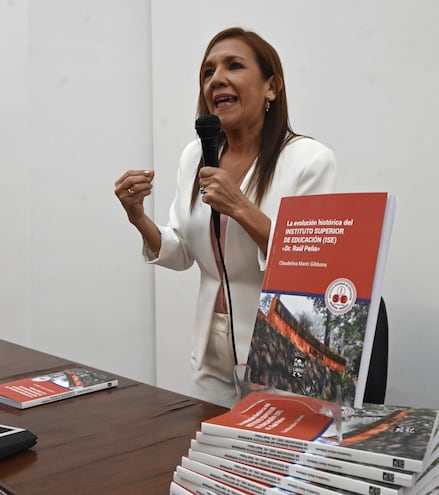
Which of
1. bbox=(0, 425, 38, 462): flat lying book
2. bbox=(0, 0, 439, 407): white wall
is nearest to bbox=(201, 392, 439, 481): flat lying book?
bbox=(0, 425, 38, 462): flat lying book

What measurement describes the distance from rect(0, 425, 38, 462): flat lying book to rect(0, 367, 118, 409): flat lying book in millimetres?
223

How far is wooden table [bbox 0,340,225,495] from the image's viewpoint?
34.4 inches

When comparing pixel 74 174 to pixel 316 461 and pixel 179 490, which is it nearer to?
pixel 179 490

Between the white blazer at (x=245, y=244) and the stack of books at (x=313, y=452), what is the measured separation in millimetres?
714

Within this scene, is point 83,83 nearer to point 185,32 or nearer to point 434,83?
point 185,32

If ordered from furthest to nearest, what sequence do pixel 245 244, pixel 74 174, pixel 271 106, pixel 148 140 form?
pixel 148 140 → pixel 74 174 → pixel 271 106 → pixel 245 244

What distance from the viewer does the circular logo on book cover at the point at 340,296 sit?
750 mm

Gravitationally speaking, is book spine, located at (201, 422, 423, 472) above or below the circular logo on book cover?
below

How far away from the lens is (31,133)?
9.64ft

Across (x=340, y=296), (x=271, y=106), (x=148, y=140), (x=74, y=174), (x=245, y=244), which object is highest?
(x=148, y=140)

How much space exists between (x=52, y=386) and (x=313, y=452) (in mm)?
822

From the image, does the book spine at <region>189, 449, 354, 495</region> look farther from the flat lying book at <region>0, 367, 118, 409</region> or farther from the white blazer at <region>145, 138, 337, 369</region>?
the white blazer at <region>145, 138, 337, 369</region>

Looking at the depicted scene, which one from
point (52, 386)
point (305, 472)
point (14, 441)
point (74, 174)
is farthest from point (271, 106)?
point (74, 174)

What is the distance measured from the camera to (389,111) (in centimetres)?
217
